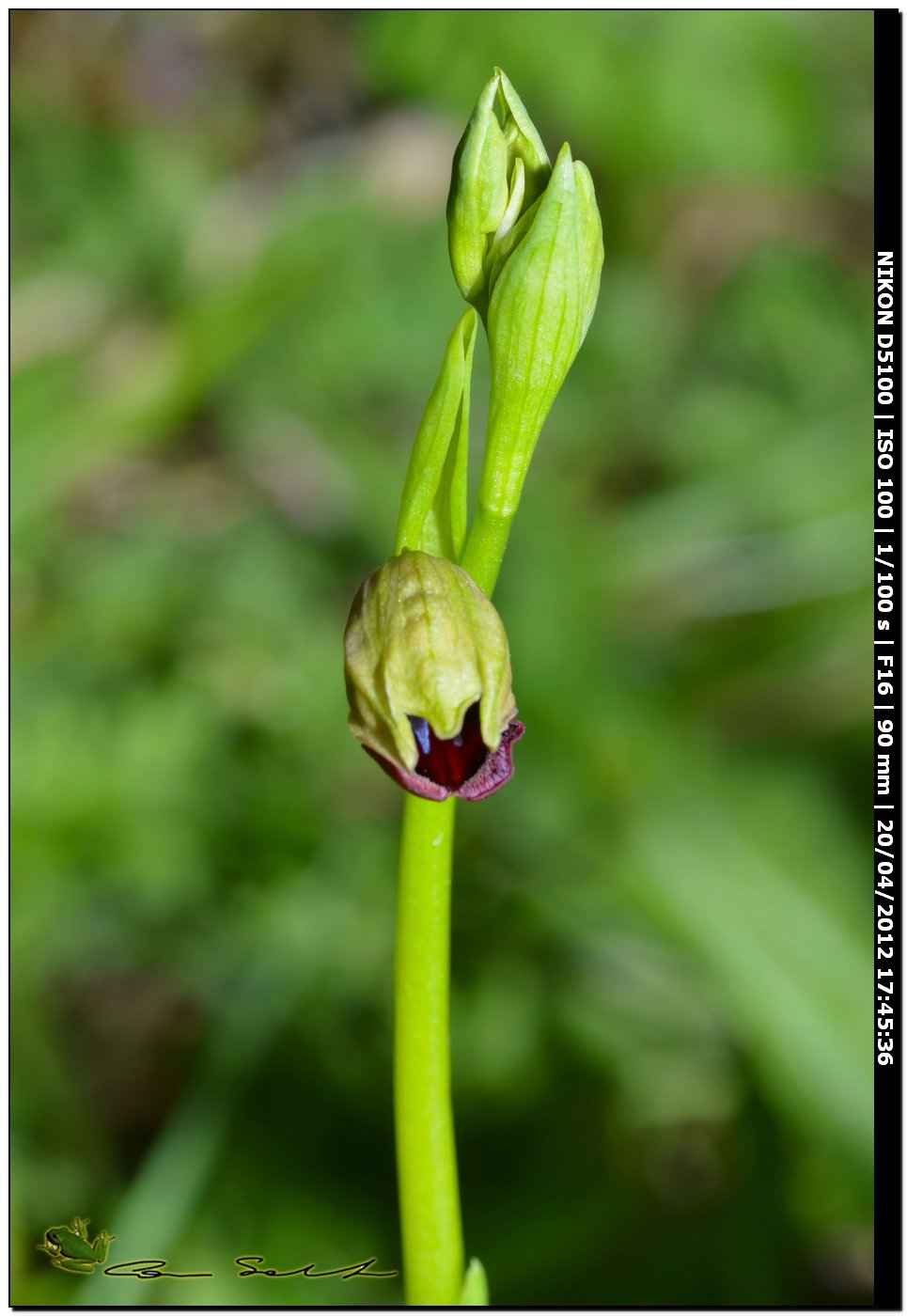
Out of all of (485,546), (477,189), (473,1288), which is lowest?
(473,1288)

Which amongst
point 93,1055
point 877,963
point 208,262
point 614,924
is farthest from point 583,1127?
point 208,262

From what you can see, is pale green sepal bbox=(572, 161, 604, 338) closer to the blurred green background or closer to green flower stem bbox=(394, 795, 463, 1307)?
green flower stem bbox=(394, 795, 463, 1307)

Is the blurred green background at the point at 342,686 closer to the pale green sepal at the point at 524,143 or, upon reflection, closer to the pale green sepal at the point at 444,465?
the pale green sepal at the point at 444,465

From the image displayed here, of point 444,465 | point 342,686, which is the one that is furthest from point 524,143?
point 342,686

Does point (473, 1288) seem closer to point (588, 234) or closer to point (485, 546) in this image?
point (485, 546)

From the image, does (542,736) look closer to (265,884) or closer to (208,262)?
(265,884)
